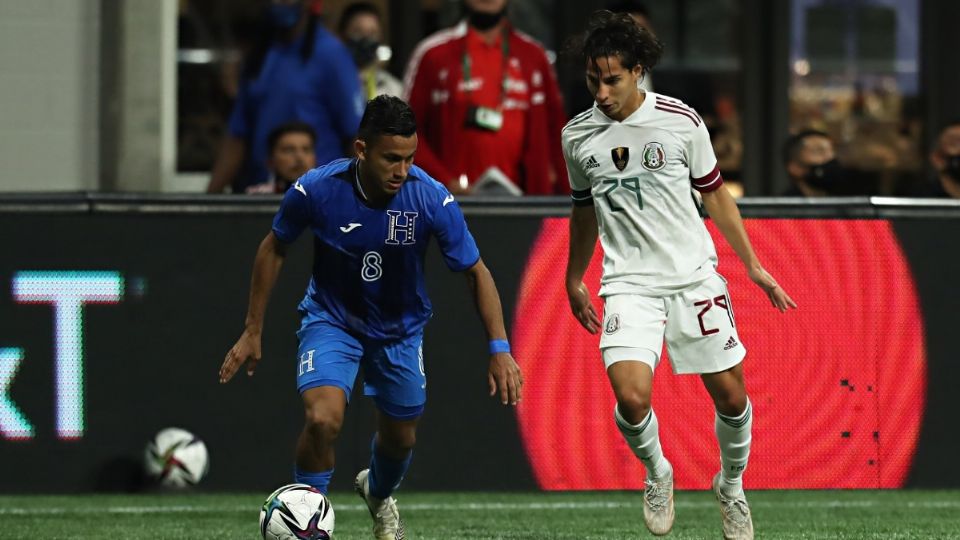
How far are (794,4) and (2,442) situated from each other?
8.73 metres

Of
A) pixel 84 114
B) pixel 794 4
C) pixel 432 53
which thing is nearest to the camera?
pixel 432 53

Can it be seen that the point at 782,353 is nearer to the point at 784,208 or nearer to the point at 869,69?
the point at 784,208

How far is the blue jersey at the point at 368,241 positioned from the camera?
7117mm

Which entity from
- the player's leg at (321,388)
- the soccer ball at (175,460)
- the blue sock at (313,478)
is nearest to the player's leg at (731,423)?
the player's leg at (321,388)

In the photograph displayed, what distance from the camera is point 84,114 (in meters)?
12.9

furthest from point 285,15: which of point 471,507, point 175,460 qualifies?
point 471,507

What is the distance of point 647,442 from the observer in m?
7.24

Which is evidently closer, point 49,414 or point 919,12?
point 49,414

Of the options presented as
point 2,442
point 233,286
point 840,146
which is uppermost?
point 840,146

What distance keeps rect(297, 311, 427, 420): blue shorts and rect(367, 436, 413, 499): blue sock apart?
192 mm

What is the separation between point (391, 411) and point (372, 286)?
20.7 inches

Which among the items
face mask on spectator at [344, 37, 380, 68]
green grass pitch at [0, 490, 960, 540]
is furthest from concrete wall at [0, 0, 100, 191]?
green grass pitch at [0, 490, 960, 540]

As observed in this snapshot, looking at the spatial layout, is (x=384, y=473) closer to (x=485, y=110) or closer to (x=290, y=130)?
(x=290, y=130)

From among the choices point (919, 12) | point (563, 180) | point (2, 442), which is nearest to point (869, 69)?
point (919, 12)
